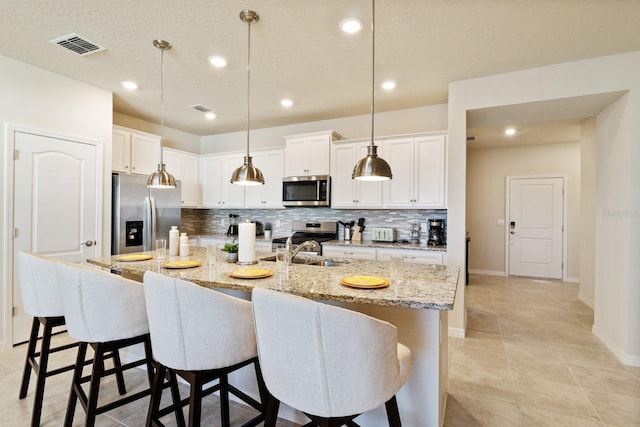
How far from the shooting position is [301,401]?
117cm

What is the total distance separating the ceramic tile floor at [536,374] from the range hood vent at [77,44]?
3910 millimetres

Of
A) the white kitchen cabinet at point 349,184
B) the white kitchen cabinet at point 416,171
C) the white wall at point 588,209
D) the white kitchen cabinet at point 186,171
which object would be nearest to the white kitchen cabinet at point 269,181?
the white kitchen cabinet at point 349,184

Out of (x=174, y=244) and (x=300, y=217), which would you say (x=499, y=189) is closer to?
(x=300, y=217)

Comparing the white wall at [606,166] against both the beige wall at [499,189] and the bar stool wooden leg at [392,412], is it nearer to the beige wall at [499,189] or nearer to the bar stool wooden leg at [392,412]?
the bar stool wooden leg at [392,412]

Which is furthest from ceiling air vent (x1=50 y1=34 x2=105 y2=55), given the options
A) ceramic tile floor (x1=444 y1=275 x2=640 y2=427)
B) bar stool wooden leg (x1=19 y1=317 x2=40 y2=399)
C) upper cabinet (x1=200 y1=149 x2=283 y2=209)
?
ceramic tile floor (x1=444 y1=275 x2=640 y2=427)

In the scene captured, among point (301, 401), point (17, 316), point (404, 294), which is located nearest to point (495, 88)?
point (404, 294)

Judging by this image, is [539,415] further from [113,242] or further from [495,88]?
[113,242]

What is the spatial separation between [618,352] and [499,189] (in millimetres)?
4107

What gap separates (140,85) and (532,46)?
12.7 ft

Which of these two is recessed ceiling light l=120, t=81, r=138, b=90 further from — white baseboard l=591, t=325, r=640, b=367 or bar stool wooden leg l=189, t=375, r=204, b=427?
white baseboard l=591, t=325, r=640, b=367

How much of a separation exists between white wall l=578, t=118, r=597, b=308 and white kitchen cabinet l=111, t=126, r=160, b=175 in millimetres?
6049

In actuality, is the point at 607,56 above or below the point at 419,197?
above

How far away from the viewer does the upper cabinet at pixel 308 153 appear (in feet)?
14.7

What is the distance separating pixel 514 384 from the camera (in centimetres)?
243
